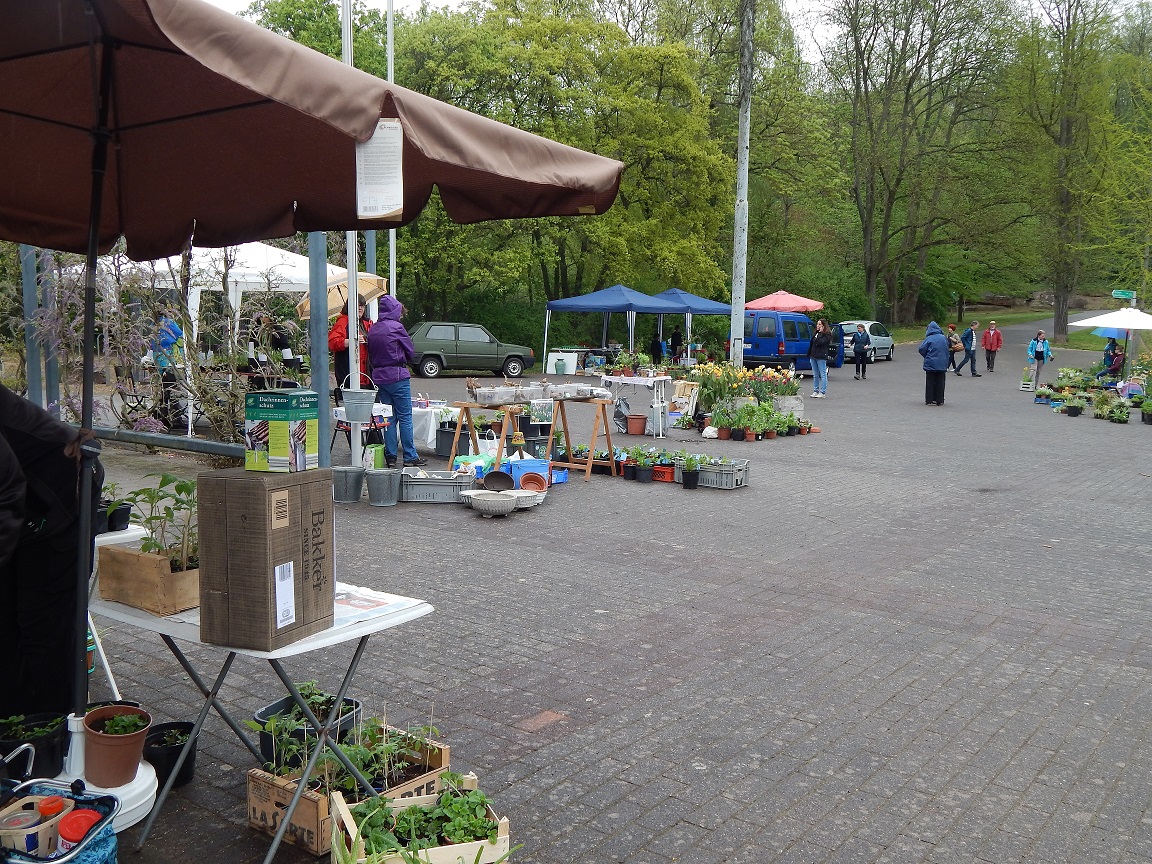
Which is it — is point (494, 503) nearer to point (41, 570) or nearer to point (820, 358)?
point (41, 570)

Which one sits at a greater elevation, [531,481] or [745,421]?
[745,421]

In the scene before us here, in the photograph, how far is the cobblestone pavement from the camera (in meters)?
3.80

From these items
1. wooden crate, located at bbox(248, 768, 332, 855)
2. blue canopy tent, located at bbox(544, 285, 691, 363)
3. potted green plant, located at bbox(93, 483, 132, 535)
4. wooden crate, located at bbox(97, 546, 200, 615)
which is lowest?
wooden crate, located at bbox(248, 768, 332, 855)

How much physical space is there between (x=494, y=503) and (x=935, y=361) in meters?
16.0

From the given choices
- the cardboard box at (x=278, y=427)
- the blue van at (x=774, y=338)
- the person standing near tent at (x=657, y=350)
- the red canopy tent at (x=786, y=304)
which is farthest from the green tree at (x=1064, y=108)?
the cardboard box at (x=278, y=427)

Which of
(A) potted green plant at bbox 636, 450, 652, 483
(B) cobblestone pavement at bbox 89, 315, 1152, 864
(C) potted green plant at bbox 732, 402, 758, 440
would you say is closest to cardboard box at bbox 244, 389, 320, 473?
(B) cobblestone pavement at bbox 89, 315, 1152, 864

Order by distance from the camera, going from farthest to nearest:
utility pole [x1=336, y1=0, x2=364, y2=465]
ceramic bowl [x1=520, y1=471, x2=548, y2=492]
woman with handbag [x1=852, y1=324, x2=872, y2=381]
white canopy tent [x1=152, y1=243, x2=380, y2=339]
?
woman with handbag [x1=852, y1=324, x2=872, y2=381] → white canopy tent [x1=152, y1=243, x2=380, y2=339] → ceramic bowl [x1=520, y1=471, x2=548, y2=492] → utility pole [x1=336, y1=0, x2=364, y2=465]

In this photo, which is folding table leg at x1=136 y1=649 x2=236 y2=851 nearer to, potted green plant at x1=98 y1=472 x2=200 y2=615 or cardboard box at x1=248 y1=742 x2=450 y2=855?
potted green plant at x1=98 y1=472 x2=200 y2=615

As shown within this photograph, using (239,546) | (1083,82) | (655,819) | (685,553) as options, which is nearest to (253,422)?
(239,546)

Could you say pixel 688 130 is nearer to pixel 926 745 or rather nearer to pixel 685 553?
pixel 685 553

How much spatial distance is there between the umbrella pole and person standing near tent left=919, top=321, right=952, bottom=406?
66.7 feet

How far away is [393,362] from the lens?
1178 cm

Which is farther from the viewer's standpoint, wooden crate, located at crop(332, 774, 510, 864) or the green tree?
the green tree

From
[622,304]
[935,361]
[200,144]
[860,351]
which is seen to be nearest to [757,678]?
[200,144]
